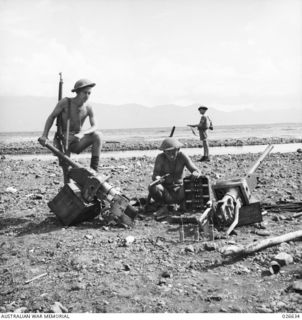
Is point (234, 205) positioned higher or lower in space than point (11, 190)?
higher

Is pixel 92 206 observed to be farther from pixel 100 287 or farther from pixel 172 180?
pixel 100 287

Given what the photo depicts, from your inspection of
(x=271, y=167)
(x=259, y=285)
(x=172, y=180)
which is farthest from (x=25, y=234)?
(x=271, y=167)

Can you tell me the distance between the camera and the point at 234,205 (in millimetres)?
5727

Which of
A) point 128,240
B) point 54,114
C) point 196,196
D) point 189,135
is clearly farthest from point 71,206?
point 189,135

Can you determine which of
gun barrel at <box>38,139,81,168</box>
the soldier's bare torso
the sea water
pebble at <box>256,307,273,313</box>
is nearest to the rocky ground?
pebble at <box>256,307,273,313</box>

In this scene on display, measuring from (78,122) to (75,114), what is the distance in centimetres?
16

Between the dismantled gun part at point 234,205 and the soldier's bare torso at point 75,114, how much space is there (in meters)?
2.71

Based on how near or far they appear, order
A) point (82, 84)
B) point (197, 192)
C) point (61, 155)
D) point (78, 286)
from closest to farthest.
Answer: point (78, 286)
point (61, 155)
point (82, 84)
point (197, 192)

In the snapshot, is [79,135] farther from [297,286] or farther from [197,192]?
[297,286]

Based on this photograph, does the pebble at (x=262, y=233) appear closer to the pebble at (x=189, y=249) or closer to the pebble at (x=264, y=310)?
the pebble at (x=189, y=249)

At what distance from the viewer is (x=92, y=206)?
6.24 metres

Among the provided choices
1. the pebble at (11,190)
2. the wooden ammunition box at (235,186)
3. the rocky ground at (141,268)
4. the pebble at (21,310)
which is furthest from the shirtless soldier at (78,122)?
the pebble at (21,310)

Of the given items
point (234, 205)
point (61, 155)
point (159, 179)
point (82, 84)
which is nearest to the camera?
point (234, 205)

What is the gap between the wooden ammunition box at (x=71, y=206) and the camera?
6.09 m
